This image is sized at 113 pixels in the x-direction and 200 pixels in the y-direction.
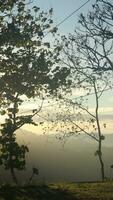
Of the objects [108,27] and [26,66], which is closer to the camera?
[108,27]

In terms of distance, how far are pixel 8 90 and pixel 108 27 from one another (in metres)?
14.1

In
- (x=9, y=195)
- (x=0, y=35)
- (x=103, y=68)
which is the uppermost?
(x=0, y=35)

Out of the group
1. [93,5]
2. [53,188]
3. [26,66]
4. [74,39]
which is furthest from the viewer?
[26,66]

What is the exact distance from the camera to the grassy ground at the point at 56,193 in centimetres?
2622

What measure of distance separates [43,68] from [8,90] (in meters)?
3.95

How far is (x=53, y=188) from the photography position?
99.5 feet

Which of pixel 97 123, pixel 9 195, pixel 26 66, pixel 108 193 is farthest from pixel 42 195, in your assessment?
pixel 97 123

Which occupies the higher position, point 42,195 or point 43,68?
point 43,68

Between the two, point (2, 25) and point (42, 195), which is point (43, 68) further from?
point (42, 195)

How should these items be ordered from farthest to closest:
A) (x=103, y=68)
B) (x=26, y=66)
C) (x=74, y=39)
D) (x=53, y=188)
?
(x=26, y=66)
(x=74, y=39)
(x=103, y=68)
(x=53, y=188)

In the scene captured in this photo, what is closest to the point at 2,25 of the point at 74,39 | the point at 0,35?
the point at 0,35

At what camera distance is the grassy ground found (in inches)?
1032

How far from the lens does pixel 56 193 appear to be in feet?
92.5

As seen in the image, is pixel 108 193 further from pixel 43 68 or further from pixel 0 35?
pixel 43 68
